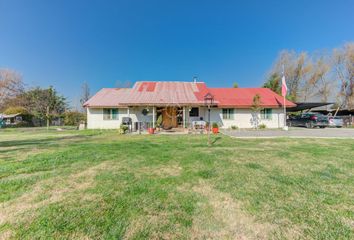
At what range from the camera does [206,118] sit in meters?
17.1

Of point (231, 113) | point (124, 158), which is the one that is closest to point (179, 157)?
point (124, 158)

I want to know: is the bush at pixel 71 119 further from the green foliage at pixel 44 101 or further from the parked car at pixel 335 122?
the parked car at pixel 335 122

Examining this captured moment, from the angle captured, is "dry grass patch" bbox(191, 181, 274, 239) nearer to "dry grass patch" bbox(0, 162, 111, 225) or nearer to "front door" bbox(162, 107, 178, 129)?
"dry grass patch" bbox(0, 162, 111, 225)

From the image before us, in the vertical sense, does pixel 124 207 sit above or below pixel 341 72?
below

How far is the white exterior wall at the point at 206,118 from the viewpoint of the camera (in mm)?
16844

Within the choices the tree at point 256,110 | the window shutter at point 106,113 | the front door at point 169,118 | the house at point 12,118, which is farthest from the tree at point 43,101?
the tree at point 256,110

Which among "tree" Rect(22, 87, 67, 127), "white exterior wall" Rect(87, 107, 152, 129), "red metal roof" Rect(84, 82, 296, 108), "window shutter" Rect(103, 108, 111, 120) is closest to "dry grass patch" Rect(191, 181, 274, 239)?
"red metal roof" Rect(84, 82, 296, 108)

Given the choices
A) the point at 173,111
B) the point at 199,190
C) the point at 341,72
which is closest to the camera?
the point at 199,190

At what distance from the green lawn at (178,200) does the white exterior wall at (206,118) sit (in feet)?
39.3

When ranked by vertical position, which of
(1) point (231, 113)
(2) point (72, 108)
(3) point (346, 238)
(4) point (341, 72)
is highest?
(4) point (341, 72)

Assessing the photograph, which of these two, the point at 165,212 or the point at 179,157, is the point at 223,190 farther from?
the point at 179,157

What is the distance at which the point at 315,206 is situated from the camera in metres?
2.65

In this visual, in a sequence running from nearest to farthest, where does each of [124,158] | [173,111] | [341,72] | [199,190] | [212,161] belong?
[199,190] < [212,161] < [124,158] < [173,111] < [341,72]

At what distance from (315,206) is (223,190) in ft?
4.65
